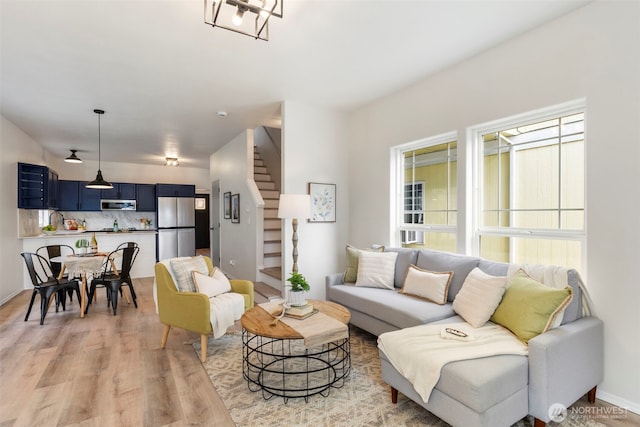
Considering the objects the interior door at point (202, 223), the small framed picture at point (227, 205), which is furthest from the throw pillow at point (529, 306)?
the interior door at point (202, 223)

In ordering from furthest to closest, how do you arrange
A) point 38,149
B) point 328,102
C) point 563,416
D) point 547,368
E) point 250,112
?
1. point 38,149
2. point 250,112
3. point 328,102
4. point 563,416
5. point 547,368

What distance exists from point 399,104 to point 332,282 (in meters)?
2.32

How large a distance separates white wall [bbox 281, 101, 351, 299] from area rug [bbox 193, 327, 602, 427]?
1.77 meters

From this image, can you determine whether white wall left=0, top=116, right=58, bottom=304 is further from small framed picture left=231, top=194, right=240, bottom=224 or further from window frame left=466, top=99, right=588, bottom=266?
window frame left=466, top=99, right=588, bottom=266

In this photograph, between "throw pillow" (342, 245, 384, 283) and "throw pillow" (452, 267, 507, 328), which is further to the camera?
"throw pillow" (342, 245, 384, 283)

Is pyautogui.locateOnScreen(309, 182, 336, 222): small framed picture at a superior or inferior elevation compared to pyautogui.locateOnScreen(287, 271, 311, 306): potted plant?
superior

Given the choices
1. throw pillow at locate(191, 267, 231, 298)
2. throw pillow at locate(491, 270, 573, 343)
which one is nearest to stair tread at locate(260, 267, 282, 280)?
throw pillow at locate(191, 267, 231, 298)

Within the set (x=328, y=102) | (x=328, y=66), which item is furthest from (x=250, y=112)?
(x=328, y=66)

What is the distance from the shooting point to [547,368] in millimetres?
1852

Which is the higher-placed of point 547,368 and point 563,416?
point 547,368

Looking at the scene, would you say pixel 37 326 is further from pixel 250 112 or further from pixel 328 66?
pixel 328 66

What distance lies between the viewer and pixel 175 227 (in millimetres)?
7898

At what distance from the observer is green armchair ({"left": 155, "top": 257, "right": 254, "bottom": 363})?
2.93 metres

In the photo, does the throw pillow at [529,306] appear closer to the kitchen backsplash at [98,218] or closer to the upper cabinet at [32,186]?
the upper cabinet at [32,186]
